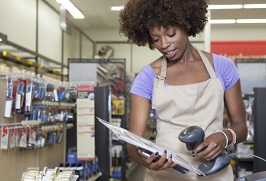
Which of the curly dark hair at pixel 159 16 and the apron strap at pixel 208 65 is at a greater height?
the curly dark hair at pixel 159 16

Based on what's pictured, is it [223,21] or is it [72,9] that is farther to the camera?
[223,21]

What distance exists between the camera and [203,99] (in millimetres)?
1766

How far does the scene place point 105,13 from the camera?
41.2ft

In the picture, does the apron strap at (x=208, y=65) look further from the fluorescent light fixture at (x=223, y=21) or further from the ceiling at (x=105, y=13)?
the fluorescent light fixture at (x=223, y=21)

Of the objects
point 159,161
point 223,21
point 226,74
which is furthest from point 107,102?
point 223,21

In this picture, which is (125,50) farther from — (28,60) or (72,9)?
(28,60)

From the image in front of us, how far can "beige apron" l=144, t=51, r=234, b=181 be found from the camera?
1.76 m

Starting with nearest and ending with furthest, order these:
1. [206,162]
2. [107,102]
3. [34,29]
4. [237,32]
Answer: [206,162] < [107,102] < [34,29] < [237,32]

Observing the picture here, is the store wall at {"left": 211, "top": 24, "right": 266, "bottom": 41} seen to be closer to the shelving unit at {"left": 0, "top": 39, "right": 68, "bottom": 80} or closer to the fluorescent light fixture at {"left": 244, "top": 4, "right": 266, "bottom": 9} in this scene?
the fluorescent light fixture at {"left": 244, "top": 4, "right": 266, "bottom": 9}

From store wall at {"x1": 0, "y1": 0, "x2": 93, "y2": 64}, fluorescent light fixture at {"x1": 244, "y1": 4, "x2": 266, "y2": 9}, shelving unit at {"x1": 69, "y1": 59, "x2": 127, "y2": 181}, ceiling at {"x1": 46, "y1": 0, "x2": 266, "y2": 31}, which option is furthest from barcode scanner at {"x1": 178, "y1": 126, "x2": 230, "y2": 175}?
fluorescent light fixture at {"x1": 244, "y1": 4, "x2": 266, "y2": 9}

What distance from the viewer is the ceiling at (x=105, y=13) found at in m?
11.2

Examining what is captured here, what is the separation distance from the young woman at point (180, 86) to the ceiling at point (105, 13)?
29.2ft

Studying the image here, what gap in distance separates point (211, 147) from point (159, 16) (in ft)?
1.79

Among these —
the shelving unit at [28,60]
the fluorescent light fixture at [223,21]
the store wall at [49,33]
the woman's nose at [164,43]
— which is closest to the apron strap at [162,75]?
the woman's nose at [164,43]
